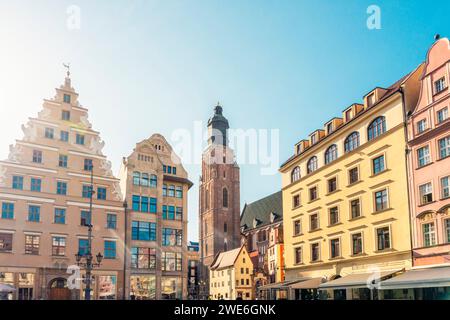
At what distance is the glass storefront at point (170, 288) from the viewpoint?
146 feet

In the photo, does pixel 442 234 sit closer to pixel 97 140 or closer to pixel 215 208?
pixel 97 140

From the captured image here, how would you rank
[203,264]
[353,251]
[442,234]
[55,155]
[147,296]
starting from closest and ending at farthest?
[442,234], [353,251], [55,155], [147,296], [203,264]

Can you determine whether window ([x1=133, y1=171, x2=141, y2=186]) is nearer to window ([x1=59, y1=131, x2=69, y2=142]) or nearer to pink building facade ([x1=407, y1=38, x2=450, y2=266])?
window ([x1=59, y1=131, x2=69, y2=142])

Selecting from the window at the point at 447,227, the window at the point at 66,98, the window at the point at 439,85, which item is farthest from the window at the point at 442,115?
the window at the point at 66,98

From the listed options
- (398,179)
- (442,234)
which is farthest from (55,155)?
(442,234)

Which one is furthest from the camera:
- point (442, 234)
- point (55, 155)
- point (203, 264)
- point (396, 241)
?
point (203, 264)

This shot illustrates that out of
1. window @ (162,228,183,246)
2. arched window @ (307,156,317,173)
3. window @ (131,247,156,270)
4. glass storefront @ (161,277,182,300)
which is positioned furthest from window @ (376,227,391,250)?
window @ (131,247,156,270)

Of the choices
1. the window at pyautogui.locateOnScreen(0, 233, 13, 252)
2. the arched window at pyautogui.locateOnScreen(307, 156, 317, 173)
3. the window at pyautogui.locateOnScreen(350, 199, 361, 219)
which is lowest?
the window at pyautogui.locateOnScreen(0, 233, 13, 252)

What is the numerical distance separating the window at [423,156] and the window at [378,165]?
11.6ft

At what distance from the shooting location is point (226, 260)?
9544 centimetres

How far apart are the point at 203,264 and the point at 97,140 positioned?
75.6 meters

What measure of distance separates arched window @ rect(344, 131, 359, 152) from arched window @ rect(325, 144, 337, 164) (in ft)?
5.44

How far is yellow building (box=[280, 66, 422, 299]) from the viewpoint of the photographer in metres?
32.4
